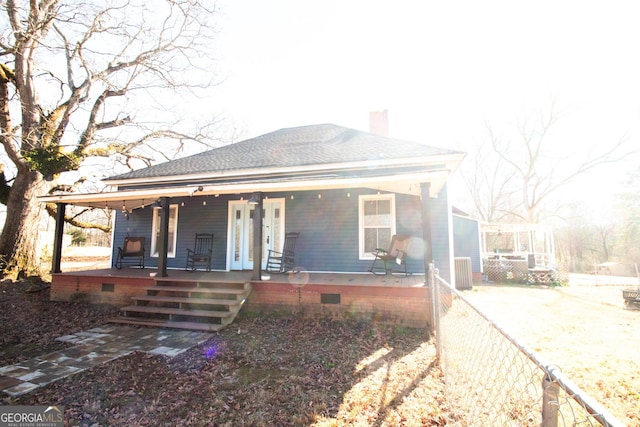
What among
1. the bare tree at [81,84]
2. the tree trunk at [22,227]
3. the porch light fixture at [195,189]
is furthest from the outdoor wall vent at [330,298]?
the tree trunk at [22,227]

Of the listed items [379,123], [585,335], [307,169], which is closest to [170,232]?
[307,169]

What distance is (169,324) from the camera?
5.79 metres

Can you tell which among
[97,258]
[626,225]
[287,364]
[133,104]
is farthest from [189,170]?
[626,225]

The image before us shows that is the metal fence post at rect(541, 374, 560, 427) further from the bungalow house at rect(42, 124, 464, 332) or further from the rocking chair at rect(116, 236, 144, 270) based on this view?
the rocking chair at rect(116, 236, 144, 270)

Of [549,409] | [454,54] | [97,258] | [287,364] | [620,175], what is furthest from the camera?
[620,175]

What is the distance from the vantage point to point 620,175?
75.6 ft

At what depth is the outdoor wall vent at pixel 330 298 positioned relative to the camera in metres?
6.13

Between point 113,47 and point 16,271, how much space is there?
777 cm

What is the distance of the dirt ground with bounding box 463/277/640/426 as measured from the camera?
12.1 ft

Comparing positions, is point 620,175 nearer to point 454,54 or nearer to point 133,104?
point 454,54

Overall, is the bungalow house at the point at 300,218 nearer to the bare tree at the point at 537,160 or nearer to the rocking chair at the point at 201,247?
the rocking chair at the point at 201,247

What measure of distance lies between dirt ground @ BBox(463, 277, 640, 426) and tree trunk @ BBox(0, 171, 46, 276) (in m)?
11.9

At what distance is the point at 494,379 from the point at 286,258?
21.0 ft

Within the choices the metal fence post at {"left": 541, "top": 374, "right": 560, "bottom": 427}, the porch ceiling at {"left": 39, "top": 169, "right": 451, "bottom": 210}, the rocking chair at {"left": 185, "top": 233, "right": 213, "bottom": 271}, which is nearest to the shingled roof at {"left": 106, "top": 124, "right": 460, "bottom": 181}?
the porch ceiling at {"left": 39, "top": 169, "right": 451, "bottom": 210}
